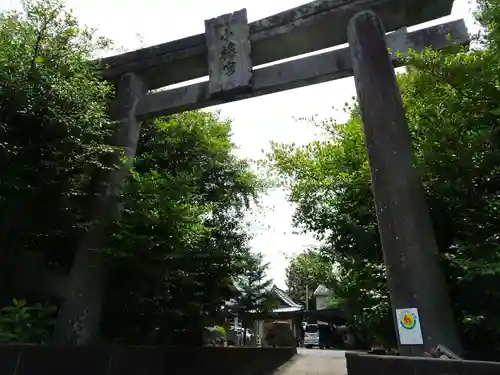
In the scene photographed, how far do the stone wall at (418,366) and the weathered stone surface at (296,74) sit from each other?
5069mm

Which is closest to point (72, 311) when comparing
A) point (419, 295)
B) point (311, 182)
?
point (419, 295)

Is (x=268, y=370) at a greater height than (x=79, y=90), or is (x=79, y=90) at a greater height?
(x=79, y=90)

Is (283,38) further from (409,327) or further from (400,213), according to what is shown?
(409,327)

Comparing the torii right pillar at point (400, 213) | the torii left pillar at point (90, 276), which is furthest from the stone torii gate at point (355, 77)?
the torii left pillar at point (90, 276)

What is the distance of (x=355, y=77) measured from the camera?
7145 mm

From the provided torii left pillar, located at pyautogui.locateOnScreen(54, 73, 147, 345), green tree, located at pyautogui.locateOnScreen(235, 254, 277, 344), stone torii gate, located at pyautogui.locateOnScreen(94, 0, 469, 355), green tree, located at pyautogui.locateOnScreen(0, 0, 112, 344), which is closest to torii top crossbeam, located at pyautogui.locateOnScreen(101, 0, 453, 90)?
stone torii gate, located at pyautogui.locateOnScreen(94, 0, 469, 355)

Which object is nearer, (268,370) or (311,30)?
(311,30)

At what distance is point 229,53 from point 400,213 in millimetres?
4627

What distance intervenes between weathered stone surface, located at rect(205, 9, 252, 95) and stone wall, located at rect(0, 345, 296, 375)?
202 inches

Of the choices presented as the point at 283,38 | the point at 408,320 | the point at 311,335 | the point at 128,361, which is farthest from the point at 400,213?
the point at 311,335

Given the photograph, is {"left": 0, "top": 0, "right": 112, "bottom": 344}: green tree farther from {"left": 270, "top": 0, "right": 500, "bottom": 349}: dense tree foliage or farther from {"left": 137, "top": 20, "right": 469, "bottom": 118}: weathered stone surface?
{"left": 270, "top": 0, "right": 500, "bottom": 349}: dense tree foliage

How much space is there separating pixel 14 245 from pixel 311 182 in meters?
7.06

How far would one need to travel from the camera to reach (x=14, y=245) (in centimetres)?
683

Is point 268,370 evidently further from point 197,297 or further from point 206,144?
point 206,144
